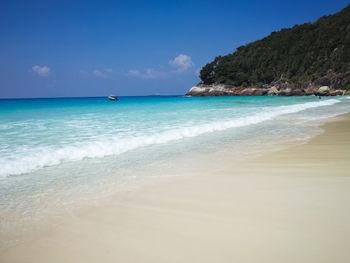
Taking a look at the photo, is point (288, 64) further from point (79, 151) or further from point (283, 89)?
point (79, 151)

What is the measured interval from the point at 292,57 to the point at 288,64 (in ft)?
10.2

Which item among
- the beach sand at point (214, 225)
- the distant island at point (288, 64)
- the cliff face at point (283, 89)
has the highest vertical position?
the distant island at point (288, 64)

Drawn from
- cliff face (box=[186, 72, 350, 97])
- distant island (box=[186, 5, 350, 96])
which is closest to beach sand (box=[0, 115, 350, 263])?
cliff face (box=[186, 72, 350, 97])

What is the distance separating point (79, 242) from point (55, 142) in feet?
18.7

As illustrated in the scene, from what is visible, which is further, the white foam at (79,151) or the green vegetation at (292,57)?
the green vegetation at (292,57)

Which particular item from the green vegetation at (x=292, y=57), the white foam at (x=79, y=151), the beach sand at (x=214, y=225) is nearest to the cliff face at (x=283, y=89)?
the green vegetation at (x=292, y=57)

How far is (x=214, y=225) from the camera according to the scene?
2314 mm

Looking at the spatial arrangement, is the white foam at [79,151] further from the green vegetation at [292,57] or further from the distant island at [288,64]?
the green vegetation at [292,57]

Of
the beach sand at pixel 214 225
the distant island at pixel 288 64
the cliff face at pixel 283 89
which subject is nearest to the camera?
the beach sand at pixel 214 225

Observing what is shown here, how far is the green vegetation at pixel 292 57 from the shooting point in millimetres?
76438

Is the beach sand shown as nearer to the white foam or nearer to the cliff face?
the white foam

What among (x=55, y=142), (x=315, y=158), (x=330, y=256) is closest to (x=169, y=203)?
(x=330, y=256)

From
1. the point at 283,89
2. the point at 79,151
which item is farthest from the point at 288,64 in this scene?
the point at 79,151

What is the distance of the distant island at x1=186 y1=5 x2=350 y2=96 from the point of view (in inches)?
2783
